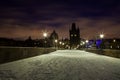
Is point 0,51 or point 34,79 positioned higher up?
point 0,51

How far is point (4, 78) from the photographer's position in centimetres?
759

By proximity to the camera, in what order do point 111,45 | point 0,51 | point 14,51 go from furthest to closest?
point 111,45, point 14,51, point 0,51

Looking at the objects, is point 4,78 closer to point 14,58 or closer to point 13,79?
point 13,79

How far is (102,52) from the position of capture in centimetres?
3562

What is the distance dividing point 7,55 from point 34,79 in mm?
8530

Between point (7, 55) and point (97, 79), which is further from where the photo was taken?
point (7, 55)

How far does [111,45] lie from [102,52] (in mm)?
101505

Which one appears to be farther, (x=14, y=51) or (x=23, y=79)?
(x=14, y=51)

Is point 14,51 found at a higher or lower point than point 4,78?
higher

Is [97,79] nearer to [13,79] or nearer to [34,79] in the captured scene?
[34,79]

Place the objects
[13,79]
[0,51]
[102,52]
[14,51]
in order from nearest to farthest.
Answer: [13,79]
[0,51]
[14,51]
[102,52]

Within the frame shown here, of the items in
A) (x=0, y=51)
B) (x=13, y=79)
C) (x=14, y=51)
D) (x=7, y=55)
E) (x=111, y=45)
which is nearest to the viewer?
(x=13, y=79)

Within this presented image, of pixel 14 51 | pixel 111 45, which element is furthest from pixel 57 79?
pixel 111 45

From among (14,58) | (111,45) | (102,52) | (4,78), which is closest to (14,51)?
(14,58)
